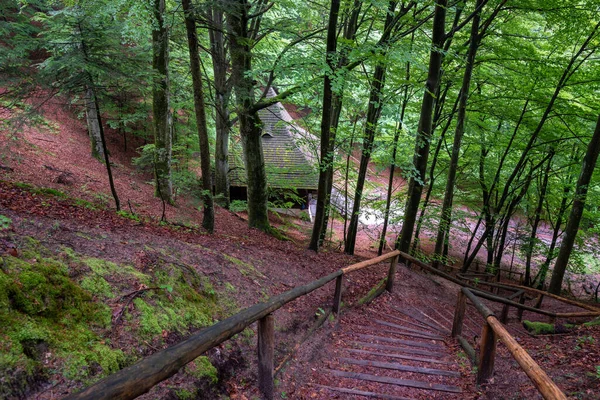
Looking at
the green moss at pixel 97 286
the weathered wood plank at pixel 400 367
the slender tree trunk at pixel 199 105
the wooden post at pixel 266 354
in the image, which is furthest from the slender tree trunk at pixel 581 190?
the green moss at pixel 97 286

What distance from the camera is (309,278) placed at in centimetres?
688

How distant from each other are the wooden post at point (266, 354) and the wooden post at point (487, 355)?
2403mm

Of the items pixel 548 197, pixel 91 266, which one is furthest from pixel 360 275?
pixel 548 197

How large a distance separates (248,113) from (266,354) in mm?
7713

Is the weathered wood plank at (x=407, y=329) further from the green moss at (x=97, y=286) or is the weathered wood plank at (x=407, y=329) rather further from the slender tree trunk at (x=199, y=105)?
the green moss at (x=97, y=286)

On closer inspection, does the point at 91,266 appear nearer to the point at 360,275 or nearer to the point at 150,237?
the point at 150,237

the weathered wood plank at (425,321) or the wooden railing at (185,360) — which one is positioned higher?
the wooden railing at (185,360)

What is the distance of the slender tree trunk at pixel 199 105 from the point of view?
6.61m

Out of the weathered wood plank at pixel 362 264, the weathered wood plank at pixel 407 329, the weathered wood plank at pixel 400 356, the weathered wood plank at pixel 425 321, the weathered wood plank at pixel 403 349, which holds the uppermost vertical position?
the weathered wood plank at pixel 362 264

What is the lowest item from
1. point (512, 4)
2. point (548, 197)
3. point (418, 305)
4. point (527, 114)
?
point (418, 305)

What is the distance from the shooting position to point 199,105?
7.09 meters

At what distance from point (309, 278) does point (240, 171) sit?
11.9 m

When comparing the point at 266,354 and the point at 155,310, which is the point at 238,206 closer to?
the point at 155,310

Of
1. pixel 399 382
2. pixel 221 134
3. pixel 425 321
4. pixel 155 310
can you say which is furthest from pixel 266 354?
pixel 221 134
